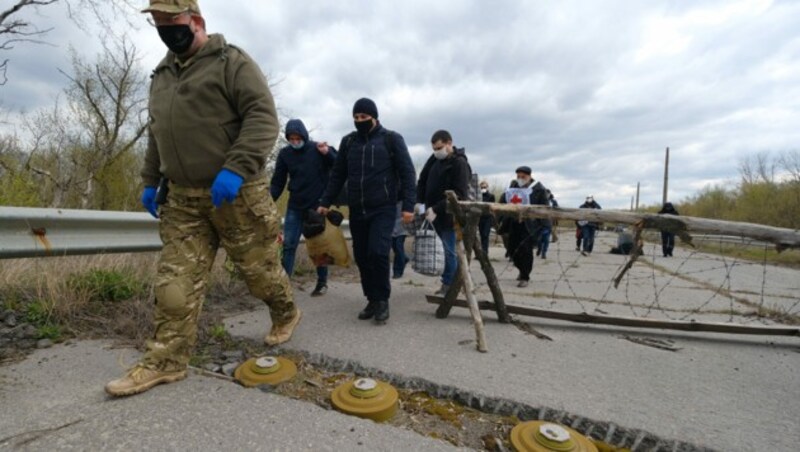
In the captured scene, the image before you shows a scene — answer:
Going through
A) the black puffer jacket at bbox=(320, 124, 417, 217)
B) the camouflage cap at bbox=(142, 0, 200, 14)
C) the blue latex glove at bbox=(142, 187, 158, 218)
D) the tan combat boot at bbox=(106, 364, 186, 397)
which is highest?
the camouflage cap at bbox=(142, 0, 200, 14)

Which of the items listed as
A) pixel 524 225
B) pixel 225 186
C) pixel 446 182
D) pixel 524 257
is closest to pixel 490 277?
pixel 446 182

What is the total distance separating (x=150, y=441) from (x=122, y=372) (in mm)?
859

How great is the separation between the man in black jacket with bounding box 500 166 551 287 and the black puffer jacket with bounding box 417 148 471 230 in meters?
1.55

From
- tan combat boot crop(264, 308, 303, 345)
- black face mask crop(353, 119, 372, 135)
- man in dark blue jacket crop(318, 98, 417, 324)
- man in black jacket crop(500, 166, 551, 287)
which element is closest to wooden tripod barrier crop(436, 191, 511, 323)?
man in dark blue jacket crop(318, 98, 417, 324)

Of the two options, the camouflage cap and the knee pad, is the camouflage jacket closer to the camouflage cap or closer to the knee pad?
the camouflage cap

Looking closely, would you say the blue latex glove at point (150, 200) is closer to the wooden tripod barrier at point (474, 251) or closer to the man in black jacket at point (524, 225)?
the wooden tripod barrier at point (474, 251)

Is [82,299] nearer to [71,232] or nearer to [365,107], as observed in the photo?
[71,232]

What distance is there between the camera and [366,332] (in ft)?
10.3

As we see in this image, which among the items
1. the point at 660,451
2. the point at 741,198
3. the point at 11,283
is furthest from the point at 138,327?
the point at 741,198

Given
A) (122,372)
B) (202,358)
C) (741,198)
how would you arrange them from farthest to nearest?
1. (741,198)
2. (202,358)
3. (122,372)

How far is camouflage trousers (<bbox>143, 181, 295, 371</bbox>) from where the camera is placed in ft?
7.07

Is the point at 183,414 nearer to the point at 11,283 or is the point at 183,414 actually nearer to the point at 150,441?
the point at 150,441

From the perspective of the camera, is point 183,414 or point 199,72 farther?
point 199,72

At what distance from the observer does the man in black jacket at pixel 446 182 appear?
451 cm
